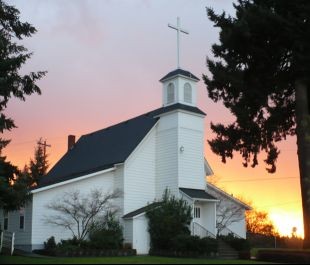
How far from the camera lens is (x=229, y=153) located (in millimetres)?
28734

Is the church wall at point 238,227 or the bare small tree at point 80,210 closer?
the bare small tree at point 80,210

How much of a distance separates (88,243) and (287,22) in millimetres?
18641

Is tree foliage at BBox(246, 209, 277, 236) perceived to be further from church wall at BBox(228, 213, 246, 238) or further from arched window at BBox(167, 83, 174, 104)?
arched window at BBox(167, 83, 174, 104)

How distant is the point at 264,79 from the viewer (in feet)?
91.6

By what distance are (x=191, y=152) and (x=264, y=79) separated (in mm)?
13128

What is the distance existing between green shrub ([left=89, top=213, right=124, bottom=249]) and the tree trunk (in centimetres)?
1365

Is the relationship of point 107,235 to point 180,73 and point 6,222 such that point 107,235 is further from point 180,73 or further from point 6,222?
point 180,73

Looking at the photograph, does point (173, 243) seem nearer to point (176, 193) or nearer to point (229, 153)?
point (176, 193)

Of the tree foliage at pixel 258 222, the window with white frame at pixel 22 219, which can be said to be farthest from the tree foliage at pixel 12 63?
the tree foliage at pixel 258 222

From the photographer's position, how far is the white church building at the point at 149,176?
3747 centimetres

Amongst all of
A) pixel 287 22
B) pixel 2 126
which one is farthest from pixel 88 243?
pixel 287 22

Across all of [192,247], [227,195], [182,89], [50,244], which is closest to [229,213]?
[227,195]

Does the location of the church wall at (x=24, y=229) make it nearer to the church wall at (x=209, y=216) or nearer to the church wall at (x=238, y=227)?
the church wall at (x=209, y=216)

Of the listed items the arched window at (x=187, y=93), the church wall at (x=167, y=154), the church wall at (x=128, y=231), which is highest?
the arched window at (x=187, y=93)
